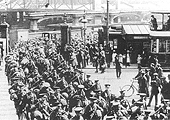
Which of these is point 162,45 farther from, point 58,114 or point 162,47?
point 58,114

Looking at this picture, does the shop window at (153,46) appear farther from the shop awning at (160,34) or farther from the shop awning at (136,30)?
the shop awning at (136,30)

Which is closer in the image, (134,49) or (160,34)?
(160,34)

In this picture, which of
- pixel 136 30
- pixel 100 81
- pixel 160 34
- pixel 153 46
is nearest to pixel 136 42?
pixel 136 30

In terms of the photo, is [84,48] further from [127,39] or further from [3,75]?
[3,75]

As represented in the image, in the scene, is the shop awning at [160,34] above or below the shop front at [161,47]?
above

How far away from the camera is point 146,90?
56.9 feet

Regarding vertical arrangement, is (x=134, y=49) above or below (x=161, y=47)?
below

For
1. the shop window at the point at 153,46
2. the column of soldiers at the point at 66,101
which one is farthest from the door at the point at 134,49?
the column of soldiers at the point at 66,101

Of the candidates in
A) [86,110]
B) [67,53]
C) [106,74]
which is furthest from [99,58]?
[86,110]

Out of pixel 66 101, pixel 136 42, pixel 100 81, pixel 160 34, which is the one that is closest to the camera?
pixel 66 101

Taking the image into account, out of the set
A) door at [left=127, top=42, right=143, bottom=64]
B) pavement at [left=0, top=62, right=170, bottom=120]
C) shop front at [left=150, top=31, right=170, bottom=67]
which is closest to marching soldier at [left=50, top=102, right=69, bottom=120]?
pavement at [left=0, top=62, right=170, bottom=120]

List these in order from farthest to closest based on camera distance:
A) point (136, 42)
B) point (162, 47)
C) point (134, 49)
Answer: point (136, 42) → point (134, 49) → point (162, 47)

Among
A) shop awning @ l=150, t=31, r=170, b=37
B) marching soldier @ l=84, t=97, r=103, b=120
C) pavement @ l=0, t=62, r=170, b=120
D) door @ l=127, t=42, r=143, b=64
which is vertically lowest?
pavement @ l=0, t=62, r=170, b=120

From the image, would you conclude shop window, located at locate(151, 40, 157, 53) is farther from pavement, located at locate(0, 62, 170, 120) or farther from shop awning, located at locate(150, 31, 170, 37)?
pavement, located at locate(0, 62, 170, 120)
